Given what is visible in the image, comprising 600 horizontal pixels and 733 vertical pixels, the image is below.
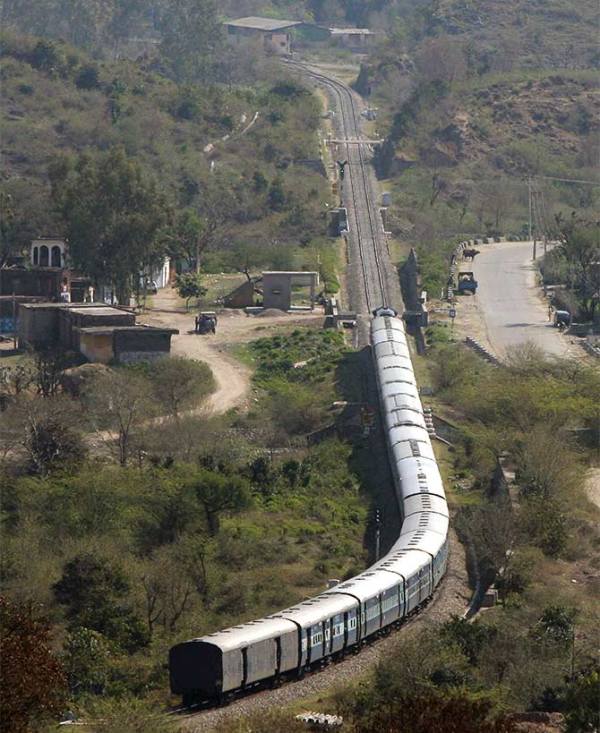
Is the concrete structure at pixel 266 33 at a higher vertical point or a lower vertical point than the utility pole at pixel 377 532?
lower

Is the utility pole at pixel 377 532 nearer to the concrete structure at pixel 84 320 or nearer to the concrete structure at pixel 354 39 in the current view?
the concrete structure at pixel 84 320

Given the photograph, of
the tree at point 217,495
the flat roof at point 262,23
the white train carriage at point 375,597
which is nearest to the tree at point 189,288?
the tree at point 217,495

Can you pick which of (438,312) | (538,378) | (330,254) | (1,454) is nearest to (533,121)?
(330,254)

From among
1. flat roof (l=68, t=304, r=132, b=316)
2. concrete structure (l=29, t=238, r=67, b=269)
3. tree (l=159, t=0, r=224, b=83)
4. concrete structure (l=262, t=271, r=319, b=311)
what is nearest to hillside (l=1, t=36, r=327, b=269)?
tree (l=159, t=0, r=224, b=83)

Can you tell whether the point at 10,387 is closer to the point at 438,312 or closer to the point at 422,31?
the point at 438,312

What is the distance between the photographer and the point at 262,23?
495 ft

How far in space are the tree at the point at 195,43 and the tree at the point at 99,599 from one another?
283 ft

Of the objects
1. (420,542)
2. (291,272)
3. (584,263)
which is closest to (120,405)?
(420,542)

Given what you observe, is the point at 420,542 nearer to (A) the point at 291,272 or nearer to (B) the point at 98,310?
(B) the point at 98,310

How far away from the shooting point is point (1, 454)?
5012 cm

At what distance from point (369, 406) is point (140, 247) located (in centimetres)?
1663

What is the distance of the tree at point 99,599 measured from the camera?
37094mm

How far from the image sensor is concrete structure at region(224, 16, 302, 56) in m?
145

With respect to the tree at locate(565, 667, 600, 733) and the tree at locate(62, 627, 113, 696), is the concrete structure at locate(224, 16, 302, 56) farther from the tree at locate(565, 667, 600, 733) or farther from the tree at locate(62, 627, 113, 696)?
the tree at locate(565, 667, 600, 733)
